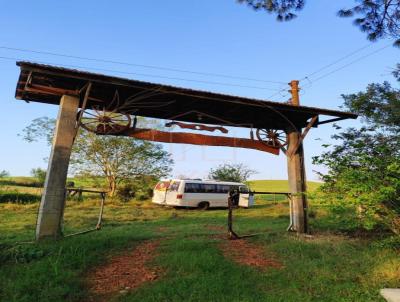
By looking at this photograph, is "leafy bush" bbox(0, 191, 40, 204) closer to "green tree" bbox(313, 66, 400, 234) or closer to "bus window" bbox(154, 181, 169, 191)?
"bus window" bbox(154, 181, 169, 191)

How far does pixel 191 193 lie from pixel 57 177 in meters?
16.4

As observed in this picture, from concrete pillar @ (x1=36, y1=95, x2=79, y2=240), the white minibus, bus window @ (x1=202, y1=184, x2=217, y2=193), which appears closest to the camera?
concrete pillar @ (x1=36, y1=95, x2=79, y2=240)

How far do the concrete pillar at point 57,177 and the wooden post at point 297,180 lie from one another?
6317 mm

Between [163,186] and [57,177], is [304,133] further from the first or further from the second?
[163,186]

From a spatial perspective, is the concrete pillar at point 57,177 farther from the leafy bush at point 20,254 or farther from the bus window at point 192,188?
the bus window at point 192,188

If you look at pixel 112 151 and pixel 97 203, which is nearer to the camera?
pixel 97 203

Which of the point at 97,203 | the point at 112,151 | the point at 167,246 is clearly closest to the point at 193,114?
the point at 167,246

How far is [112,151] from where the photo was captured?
100 feet

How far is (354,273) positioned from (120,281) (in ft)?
13.0

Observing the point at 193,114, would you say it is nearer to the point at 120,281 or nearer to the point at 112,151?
the point at 120,281

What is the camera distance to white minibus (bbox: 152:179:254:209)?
75.3 feet

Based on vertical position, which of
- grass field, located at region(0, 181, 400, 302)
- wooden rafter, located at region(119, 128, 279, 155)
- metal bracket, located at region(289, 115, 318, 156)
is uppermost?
metal bracket, located at region(289, 115, 318, 156)

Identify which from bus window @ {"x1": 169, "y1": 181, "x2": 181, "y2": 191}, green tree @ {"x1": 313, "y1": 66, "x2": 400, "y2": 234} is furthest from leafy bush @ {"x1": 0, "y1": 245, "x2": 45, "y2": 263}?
bus window @ {"x1": 169, "y1": 181, "x2": 181, "y2": 191}

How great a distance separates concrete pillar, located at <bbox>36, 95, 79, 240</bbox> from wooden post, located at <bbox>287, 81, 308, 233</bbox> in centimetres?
632
